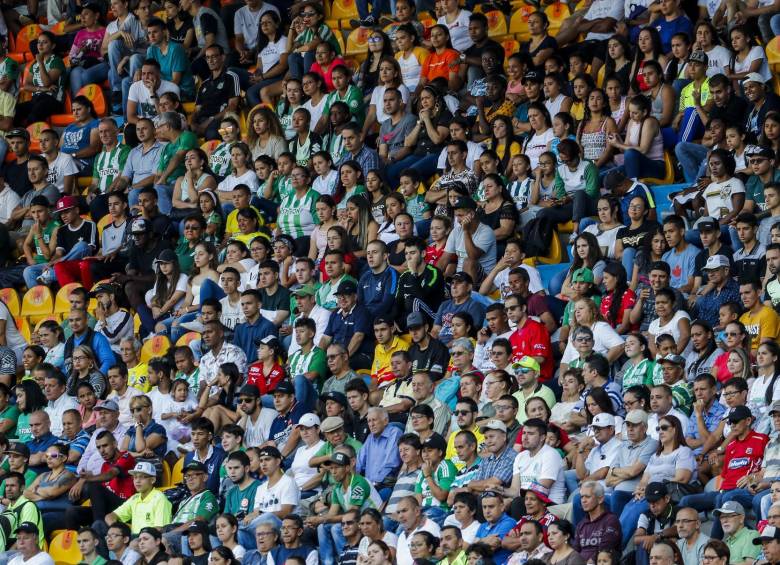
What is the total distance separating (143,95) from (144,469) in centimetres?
580

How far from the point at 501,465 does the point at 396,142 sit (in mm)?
4956

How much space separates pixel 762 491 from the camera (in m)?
11.7

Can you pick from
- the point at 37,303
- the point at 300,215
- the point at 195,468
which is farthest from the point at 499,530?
the point at 37,303

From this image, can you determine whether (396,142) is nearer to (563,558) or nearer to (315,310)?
(315,310)

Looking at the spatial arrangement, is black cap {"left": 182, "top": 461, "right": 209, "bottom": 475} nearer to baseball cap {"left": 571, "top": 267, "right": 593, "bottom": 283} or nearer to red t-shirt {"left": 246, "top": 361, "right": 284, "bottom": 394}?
red t-shirt {"left": 246, "top": 361, "right": 284, "bottom": 394}

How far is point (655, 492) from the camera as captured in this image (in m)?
11.8

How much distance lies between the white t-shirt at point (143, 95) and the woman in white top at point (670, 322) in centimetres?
726

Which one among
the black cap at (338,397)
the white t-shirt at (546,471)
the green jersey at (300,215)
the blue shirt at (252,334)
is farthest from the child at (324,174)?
the white t-shirt at (546,471)

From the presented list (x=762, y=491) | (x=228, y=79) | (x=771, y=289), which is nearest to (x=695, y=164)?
(x=771, y=289)

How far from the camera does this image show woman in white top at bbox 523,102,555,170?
1620 centimetres

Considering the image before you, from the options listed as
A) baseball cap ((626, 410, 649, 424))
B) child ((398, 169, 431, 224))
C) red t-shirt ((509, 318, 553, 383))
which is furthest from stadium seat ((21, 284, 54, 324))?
baseball cap ((626, 410, 649, 424))

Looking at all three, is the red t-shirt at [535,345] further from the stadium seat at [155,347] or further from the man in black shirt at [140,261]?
the man in black shirt at [140,261]

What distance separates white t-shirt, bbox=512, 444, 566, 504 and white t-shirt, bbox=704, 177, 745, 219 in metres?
2.92

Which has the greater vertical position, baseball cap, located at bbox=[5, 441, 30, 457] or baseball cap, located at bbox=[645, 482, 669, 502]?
baseball cap, located at bbox=[645, 482, 669, 502]
